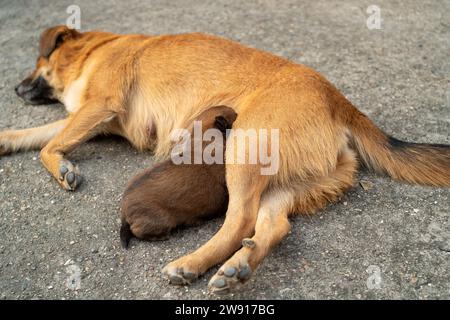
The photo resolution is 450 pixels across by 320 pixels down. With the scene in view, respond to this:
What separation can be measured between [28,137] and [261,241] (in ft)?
8.71

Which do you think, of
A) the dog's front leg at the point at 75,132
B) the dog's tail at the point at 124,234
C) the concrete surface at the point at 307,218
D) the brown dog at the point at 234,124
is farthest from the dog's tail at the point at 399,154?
the dog's front leg at the point at 75,132

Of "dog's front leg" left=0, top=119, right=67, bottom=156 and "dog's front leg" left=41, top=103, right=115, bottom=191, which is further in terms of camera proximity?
"dog's front leg" left=0, top=119, right=67, bottom=156

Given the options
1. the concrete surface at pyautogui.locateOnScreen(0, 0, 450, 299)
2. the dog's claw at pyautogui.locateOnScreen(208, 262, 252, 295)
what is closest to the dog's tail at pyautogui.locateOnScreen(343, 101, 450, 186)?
the concrete surface at pyautogui.locateOnScreen(0, 0, 450, 299)

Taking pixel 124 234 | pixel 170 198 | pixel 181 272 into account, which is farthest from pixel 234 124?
pixel 181 272

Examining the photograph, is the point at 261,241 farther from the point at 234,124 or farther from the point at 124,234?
the point at 234,124

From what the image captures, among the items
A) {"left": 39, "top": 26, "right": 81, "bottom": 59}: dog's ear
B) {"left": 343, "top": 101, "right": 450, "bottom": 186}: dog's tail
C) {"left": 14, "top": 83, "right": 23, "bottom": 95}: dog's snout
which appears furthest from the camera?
{"left": 14, "top": 83, "right": 23, "bottom": 95}: dog's snout

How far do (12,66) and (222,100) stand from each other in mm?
3391

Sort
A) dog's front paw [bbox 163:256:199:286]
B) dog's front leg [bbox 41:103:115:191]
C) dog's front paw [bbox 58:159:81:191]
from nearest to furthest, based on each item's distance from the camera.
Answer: dog's front paw [bbox 163:256:199:286] < dog's front paw [bbox 58:159:81:191] < dog's front leg [bbox 41:103:115:191]

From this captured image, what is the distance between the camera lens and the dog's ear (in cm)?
519

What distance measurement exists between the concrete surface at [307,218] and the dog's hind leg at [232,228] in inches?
3.7

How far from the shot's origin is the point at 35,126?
16.9ft

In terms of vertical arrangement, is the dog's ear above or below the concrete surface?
above

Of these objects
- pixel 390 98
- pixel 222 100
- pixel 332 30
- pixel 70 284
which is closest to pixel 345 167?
pixel 222 100

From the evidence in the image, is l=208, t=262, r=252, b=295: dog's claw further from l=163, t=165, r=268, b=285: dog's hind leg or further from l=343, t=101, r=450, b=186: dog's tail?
l=343, t=101, r=450, b=186: dog's tail
